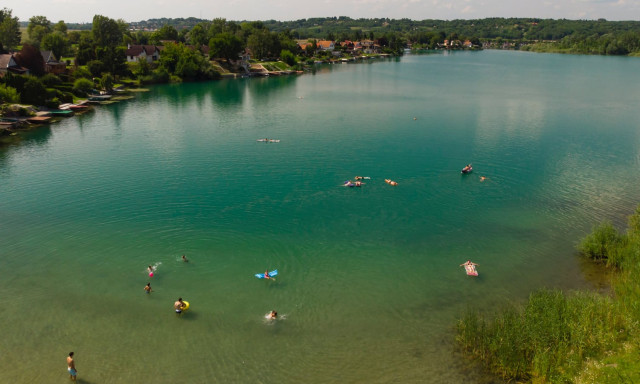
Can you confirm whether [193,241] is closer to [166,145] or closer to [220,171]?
[220,171]

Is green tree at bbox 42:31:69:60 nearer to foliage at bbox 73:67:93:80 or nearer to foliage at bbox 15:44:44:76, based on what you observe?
foliage at bbox 73:67:93:80

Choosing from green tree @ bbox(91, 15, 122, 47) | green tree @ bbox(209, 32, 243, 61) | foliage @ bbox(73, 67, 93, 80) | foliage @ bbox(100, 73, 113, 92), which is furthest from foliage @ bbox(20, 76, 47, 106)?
green tree @ bbox(91, 15, 122, 47)

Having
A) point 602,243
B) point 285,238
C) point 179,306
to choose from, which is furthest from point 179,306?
point 602,243

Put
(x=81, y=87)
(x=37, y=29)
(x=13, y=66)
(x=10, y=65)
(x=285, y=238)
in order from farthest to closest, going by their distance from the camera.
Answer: (x=37, y=29)
(x=81, y=87)
(x=13, y=66)
(x=10, y=65)
(x=285, y=238)

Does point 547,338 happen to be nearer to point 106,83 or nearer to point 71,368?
point 71,368

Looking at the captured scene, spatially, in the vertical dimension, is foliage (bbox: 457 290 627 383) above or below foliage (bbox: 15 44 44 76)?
below
